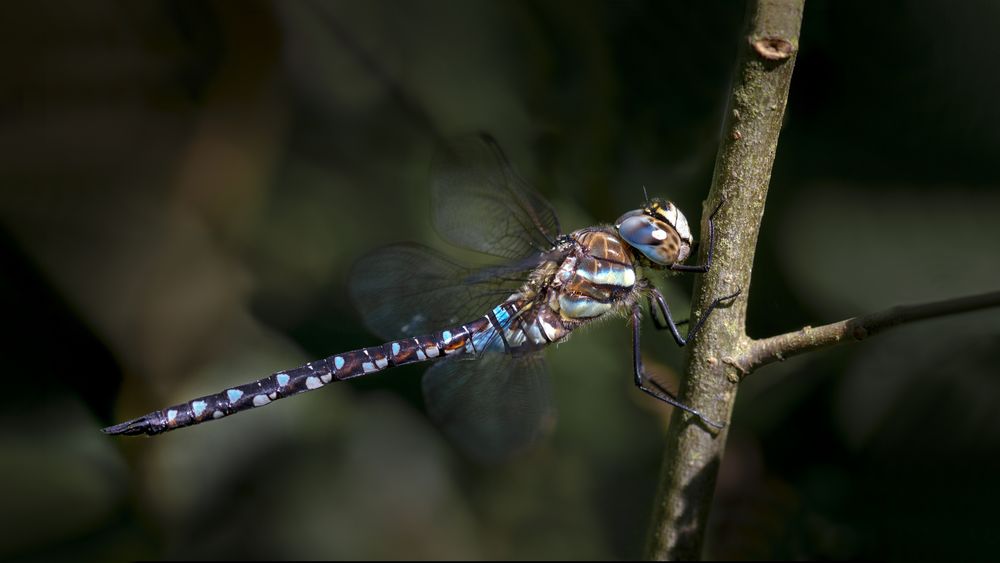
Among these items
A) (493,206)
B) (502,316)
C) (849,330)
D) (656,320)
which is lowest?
(849,330)

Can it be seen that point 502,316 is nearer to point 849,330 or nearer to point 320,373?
point 320,373

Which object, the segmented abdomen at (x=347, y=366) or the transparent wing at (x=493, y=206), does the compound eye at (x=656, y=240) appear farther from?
the segmented abdomen at (x=347, y=366)

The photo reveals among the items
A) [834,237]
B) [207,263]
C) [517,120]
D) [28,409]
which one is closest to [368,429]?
[207,263]

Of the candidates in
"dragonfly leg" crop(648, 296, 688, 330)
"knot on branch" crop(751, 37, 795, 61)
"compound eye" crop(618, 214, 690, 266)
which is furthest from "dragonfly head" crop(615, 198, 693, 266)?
"knot on branch" crop(751, 37, 795, 61)

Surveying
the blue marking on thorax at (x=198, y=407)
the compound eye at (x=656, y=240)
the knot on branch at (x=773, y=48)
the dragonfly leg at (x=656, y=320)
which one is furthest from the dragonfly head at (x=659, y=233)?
the blue marking on thorax at (x=198, y=407)

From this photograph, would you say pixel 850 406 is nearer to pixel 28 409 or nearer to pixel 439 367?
pixel 439 367

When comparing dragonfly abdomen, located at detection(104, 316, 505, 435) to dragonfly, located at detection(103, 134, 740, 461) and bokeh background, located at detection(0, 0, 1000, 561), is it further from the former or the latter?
bokeh background, located at detection(0, 0, 1000, 561)

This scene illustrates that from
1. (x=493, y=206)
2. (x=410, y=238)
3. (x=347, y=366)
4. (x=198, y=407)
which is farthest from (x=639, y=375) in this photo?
(x=198, y=407)
